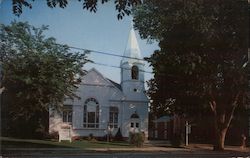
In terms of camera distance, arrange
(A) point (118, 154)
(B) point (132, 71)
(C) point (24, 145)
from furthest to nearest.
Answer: (A) point (118, 154) < (C) point (24, 145) < (B) point (132, 71)

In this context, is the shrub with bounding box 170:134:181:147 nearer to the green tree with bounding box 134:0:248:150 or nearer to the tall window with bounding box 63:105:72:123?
the green tree with bounding box 134:0:248:150

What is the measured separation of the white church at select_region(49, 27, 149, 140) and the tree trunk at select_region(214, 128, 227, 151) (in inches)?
43.7

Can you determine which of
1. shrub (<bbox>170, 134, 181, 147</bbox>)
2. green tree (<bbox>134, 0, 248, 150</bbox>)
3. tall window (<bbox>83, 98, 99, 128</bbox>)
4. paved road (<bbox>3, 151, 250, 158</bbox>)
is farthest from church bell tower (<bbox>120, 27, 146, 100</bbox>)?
paved road (<bbox>3, 151, 250, 158</bbox>)

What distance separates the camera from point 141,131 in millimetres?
6176

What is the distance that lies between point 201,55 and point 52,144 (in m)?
2.40

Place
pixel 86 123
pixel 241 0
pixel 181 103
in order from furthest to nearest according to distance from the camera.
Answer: pixel 86 123
pixel 181 103
pixel 241 0

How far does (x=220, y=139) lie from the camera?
5.64m

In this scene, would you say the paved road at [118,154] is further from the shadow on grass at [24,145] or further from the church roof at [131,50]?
the church roof at [131,50]

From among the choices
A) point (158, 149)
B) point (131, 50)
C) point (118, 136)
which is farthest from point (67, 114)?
point (158, 149)

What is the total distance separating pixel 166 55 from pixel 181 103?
68cm

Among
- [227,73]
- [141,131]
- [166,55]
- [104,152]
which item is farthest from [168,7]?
[104,152]

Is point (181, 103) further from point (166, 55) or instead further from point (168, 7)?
point (168, 7)

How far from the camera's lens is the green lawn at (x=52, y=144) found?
6039 mm

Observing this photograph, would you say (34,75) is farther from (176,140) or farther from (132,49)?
(176,140)
